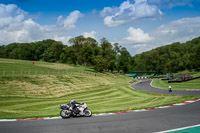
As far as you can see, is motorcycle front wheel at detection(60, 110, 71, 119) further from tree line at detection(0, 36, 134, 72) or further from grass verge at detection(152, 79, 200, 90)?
tree line at detection(0, 36, 134, 72)

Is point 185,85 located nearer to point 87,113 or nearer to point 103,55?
point 87,113

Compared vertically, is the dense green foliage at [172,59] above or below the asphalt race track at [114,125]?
above

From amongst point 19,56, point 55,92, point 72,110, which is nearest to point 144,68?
point 19,56

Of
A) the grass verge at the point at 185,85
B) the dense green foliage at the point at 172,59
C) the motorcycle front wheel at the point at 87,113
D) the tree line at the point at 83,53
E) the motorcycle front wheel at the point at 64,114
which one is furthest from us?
the dense green foliage at the point at 172,59

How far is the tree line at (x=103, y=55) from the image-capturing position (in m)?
114

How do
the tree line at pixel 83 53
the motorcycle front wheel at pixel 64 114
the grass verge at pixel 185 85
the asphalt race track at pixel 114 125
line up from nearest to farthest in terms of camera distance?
the asphalt race track at pixel 114 125 < the motorcycle front wheel at pixel 64 114 < the grass verge at pixel 185 85 < the tree line at pixel 83 53

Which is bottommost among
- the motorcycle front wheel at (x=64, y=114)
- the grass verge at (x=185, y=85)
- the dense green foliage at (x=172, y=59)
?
the grass verge at (x=185, y=85)

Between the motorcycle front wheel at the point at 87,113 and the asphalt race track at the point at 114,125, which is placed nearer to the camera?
the asphalt race track at the point at 114,125

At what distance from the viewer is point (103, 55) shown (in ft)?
415

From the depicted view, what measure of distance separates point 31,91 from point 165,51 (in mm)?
152238

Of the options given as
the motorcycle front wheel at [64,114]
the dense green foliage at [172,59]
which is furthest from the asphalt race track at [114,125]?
the dense green foliage at [172,59]

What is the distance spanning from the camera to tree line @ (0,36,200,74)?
11394cm

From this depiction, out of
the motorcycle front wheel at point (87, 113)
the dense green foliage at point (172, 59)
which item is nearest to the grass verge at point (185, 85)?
the motorcycle front wheel at point (87, 113)

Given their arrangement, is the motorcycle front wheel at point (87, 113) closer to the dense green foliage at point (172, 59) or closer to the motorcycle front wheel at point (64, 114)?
the motorcycle front wheel at point (64, 114)
